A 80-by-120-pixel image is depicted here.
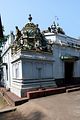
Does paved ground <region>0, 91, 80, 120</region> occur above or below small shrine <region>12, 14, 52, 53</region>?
below

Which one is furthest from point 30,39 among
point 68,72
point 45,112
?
point 45,112

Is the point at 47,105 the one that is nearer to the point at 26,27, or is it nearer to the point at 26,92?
the point at 26,92

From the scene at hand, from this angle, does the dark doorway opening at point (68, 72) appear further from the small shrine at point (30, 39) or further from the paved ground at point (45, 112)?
the paved ground at point (45, 112)

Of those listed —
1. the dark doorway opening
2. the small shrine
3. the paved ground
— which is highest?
the small shrine

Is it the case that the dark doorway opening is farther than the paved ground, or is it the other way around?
the dark doorway opening

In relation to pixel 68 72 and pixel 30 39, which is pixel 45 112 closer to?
pixel 30 39

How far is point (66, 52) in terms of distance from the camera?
18469 mm

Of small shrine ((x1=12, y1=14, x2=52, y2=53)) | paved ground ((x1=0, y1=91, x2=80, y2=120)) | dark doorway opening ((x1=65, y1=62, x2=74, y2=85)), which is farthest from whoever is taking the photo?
dark doorway opening ((x1=65, y1=62, x2=74, y2=85))

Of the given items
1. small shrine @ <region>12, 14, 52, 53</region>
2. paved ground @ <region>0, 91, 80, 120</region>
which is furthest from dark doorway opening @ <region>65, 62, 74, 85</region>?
paved ground @ <region>0, 91, 80, 120</region>

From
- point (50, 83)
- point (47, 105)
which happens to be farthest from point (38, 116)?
point (50, 83)

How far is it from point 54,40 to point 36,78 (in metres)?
4.79

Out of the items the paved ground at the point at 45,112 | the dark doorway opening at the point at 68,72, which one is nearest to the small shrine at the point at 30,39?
the dark doorway opening at the point at 68,72

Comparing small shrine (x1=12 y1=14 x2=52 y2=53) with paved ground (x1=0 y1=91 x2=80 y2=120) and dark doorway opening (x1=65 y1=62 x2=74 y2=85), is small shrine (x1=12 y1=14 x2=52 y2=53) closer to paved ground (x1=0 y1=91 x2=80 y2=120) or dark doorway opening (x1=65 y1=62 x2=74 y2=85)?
dark doorway opening (x1=65 y1=62 x2=74 y2=85)

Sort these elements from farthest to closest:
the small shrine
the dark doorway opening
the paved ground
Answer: the dark doorway opening
the small shrine
the paved ground
